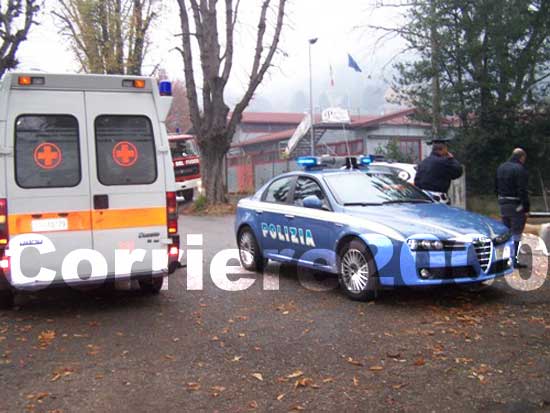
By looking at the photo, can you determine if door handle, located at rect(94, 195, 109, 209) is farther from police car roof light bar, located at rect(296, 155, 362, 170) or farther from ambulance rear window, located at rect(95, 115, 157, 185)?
police car roof light bar, located at rect(296, 155, 362, 170)

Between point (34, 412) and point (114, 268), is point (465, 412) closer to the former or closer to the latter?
point (34, 412)

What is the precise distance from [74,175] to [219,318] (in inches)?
86.6

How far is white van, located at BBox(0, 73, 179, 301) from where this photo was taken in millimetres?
6566

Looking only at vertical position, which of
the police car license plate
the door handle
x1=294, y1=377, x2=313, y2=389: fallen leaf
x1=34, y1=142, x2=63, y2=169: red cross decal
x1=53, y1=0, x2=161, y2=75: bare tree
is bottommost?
x1=294, y1=377, x2=313, y2=389: fallen leaf

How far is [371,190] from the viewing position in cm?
808

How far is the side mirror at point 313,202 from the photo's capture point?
306 inches

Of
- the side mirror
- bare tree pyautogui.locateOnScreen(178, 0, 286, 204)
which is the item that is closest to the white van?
the side mirror

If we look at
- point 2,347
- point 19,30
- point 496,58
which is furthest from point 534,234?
point 19,30

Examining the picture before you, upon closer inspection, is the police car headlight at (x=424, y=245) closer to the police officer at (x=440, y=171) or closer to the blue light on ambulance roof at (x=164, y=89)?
the police officer at (x=440, y=171)

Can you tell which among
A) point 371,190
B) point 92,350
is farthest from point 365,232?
point 92,350

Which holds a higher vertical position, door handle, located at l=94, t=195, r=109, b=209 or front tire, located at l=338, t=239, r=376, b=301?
door handle, located at l=94, t=195, r=109, b=209

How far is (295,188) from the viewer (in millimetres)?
8602

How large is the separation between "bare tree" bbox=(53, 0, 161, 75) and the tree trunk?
9.35 m

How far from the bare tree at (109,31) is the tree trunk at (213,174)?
9.35m
